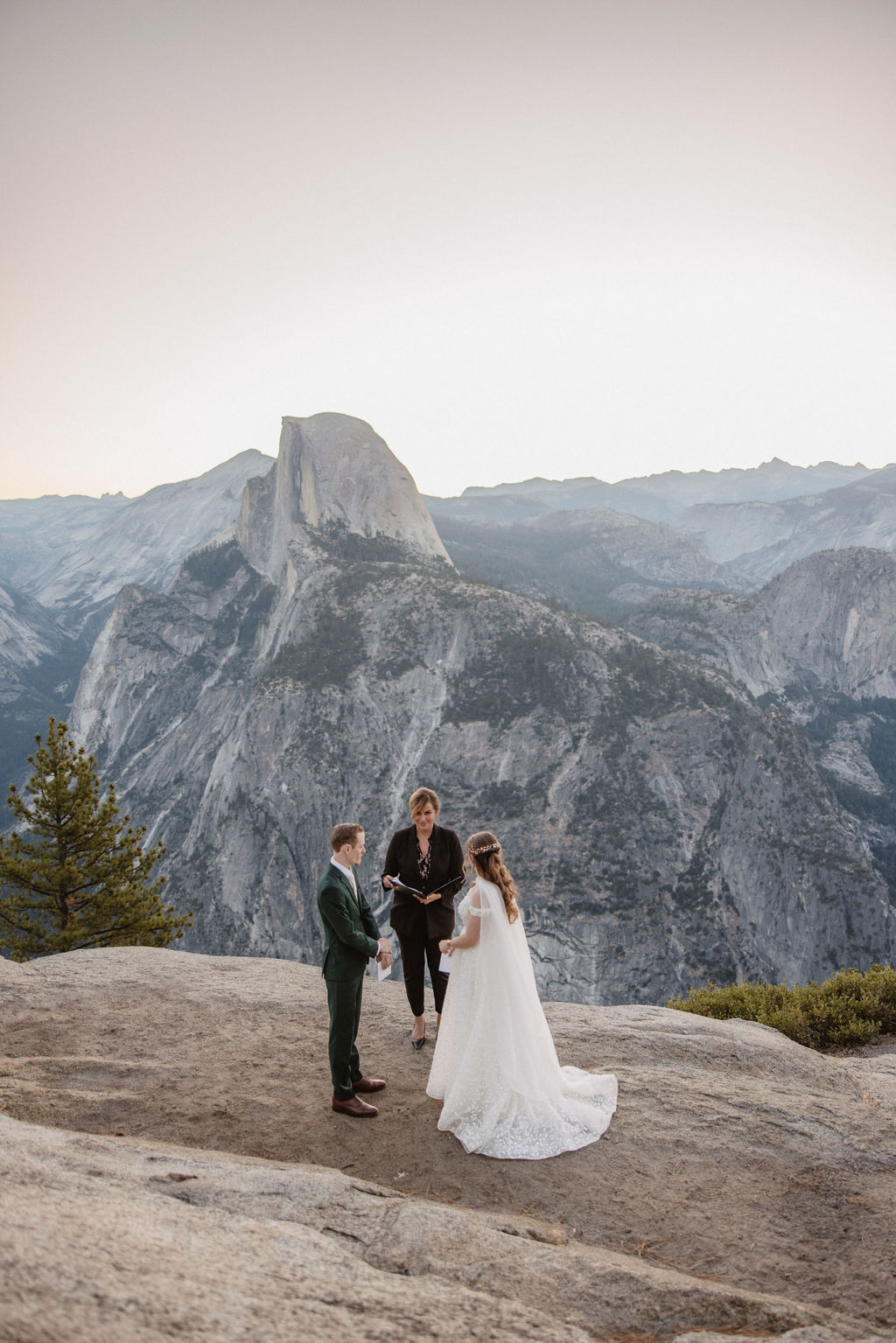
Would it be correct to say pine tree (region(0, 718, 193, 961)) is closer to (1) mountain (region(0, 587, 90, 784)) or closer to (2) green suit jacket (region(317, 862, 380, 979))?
(2) green suit jacket (region(317, 862, 380, 979))

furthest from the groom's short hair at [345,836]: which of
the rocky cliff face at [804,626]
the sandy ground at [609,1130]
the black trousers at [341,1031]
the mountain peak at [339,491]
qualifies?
the rocky cliff face at [804,626]

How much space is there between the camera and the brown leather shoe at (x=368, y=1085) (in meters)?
7.21

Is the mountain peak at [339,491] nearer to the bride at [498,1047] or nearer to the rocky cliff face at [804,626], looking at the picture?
the rocky cliff face at [804,626]

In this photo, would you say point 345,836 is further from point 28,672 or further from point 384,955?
point 28,672

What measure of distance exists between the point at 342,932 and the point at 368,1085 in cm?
188

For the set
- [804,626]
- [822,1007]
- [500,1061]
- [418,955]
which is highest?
[804,626]

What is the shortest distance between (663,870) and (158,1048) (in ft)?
158

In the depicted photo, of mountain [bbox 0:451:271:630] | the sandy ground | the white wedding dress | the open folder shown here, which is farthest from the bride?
mountain [bbox 0:451:271:630]

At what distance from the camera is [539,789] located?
56250mm

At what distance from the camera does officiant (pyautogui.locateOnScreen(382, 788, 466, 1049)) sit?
791 centimetres

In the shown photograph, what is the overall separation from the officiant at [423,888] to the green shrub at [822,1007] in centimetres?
533

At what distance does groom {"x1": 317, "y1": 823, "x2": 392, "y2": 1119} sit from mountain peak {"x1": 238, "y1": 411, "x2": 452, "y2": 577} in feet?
266

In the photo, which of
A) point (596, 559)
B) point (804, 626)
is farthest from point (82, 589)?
point (804, 626)

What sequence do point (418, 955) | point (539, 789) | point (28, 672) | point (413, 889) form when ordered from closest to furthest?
point (413, 889) < point (418, 955) < point (539, 789) < point (28, 672)
